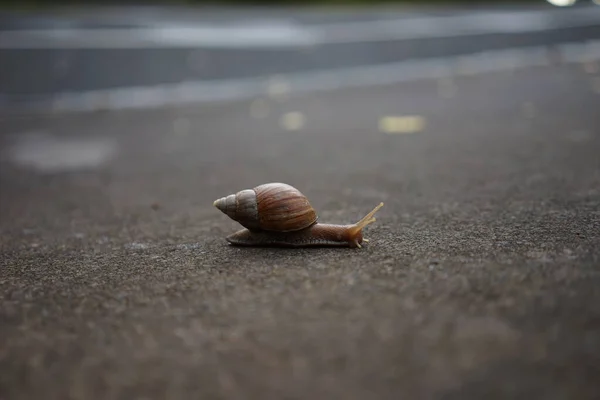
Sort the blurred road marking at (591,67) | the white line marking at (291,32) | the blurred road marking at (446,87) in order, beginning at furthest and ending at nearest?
the white line marking at (291,32) < the blurred road marking at (591,67) < the blurred road marking at (446,87)

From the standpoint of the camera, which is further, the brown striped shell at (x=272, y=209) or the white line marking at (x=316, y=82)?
the white line marking at (x=316, y=82)

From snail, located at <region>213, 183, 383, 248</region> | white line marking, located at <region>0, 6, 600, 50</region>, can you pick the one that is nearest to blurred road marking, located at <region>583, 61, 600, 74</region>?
white line marking, located at <region>0, 6, 600, 50</region>

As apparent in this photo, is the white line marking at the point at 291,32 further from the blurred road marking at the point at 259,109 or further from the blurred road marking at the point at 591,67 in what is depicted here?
the blurred road marking at the point at 591,67

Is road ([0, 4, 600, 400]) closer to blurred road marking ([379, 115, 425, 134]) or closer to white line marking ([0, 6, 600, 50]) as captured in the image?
blurred road marking ([379, 115, 425, 134])

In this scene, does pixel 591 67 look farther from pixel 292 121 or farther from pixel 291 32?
pixel 291 32

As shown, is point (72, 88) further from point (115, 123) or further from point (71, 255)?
point (71, 255)

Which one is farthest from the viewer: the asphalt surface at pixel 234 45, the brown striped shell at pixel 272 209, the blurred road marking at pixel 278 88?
the asphalt surface at pixel 234 45

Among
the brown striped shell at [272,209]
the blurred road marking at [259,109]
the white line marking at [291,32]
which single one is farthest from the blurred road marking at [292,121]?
the brown striped shell at [272,209]
